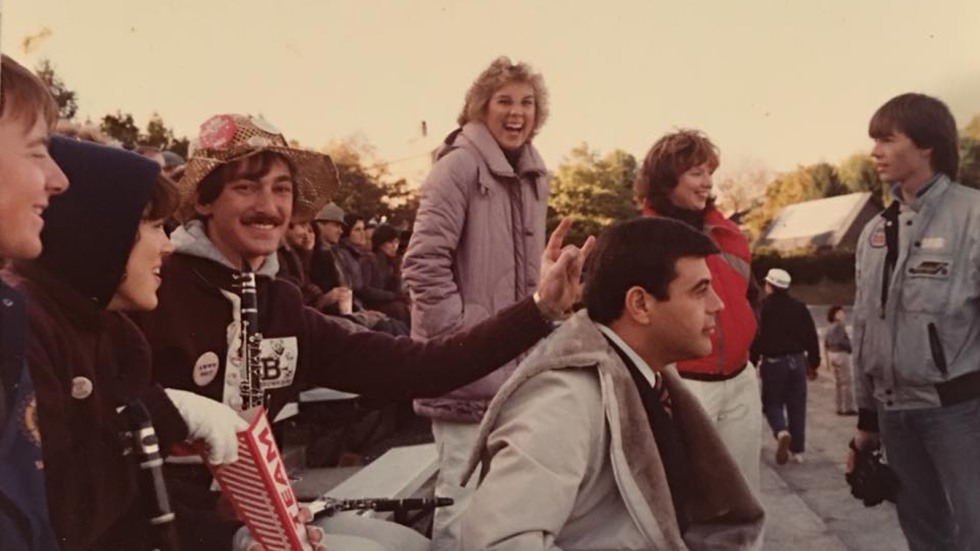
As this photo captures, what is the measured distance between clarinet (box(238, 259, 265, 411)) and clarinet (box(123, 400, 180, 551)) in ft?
2.09

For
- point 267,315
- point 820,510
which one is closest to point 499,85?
point 267,315

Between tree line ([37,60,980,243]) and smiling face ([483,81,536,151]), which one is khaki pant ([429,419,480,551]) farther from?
smiling face ([483,81,536,151])

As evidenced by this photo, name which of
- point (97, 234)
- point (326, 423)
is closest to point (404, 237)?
point (326, 423)

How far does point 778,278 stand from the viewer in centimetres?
796

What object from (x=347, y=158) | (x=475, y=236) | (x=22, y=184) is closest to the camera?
(x=22, y=184)

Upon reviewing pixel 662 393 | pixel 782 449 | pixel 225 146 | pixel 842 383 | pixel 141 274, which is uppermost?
pixel 225 146

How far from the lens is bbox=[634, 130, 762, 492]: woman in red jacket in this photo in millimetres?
3467

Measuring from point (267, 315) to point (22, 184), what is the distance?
119cm

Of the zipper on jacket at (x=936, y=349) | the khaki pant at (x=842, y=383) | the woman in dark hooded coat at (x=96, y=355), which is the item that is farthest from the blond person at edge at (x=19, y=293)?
the khaki pant at (x=842, y=383)

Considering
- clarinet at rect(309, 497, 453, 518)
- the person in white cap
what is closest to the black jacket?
the person in white cap

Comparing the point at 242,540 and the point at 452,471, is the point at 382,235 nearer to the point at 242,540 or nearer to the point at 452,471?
the point at 452,471

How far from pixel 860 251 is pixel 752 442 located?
30.7 inches

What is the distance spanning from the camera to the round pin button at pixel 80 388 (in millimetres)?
1520

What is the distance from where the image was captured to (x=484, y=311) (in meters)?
3.24
